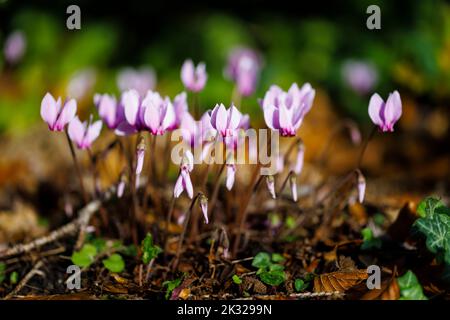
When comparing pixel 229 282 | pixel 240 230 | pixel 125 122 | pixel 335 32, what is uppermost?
pixel 335 32

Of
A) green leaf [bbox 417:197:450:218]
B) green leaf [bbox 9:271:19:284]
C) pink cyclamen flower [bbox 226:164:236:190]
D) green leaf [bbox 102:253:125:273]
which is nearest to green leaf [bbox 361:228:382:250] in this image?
green leaf [bbox 417:197:450:218]

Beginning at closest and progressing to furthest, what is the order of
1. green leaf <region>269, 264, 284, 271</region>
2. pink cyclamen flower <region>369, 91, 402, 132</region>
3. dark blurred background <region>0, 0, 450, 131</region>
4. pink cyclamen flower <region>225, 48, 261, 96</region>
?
pink cyclamen flower <region>369, 91, 402, 132</region>
green leaf <region>269, 264, 284, 271</region>
pink cyclamen flower <region>225, 48, 261, 96</region>
dark blurred background <region>0, 0, 450, 131</region>

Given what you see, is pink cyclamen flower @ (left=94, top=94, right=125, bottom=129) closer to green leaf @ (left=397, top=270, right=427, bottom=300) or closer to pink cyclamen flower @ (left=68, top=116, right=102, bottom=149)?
pink cyclamen flower @ (left=68, top=116, right=102, bottom=149)

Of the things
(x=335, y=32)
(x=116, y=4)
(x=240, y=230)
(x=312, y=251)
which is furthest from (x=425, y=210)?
(x=116, y=4)

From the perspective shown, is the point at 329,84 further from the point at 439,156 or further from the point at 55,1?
the point at 55,1

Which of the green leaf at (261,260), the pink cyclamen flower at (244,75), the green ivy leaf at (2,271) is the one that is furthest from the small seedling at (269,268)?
the green ivy leaf at (2,271)

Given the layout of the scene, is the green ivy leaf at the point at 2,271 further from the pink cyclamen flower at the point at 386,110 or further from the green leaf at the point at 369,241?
the pink cyclamen flower at the point at 386,110
